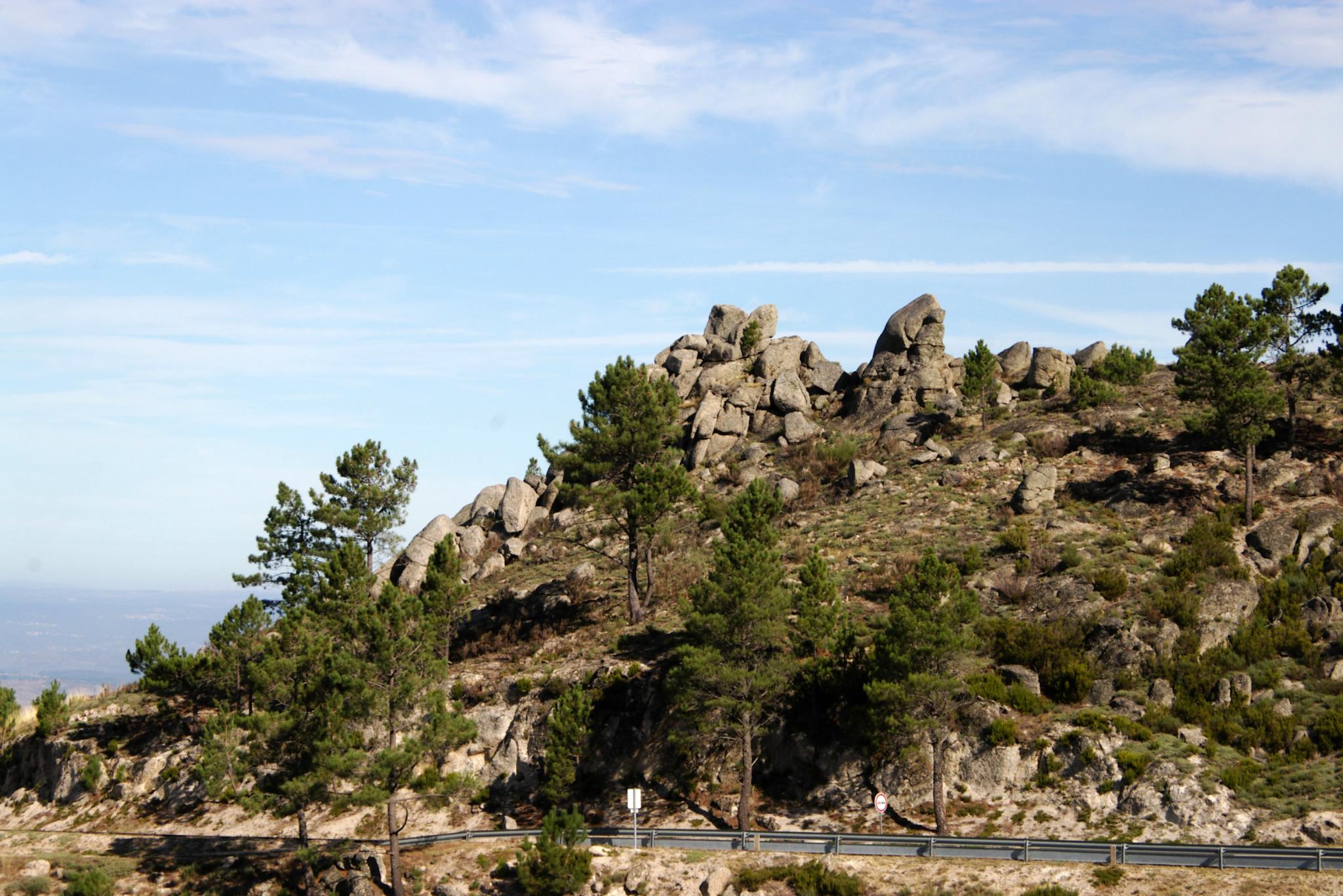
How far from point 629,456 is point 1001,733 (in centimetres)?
2478

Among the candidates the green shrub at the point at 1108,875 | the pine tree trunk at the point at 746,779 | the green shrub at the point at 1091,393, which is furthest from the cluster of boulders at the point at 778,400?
the green shrub at the point at 1108,875

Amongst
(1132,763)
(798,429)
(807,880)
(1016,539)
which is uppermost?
(798,429)

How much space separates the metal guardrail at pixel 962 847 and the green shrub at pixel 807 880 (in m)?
1.60

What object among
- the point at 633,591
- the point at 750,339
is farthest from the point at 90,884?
the point at 750,339

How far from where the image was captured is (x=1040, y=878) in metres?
37.4

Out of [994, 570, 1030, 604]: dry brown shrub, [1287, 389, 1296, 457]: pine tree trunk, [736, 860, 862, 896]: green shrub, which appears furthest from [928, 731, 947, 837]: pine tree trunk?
[1287, 389, 1296, 457]: pine tree trunk

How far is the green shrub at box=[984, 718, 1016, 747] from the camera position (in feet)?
153

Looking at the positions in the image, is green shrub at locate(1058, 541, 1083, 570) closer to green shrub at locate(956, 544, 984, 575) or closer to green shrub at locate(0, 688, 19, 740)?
green shrub at locate(956, 544, 984, 575)

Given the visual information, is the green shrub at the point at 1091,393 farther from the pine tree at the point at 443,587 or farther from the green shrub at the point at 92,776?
the green shrub at the point at 92,776

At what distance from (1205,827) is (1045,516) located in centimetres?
2553

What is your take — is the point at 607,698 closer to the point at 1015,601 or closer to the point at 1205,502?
the point at 1015,601

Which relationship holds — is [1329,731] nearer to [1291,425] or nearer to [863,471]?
[1291,425]

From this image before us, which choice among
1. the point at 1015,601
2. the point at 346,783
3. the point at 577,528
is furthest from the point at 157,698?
the point at 1015,601

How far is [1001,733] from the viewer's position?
46.9 m
